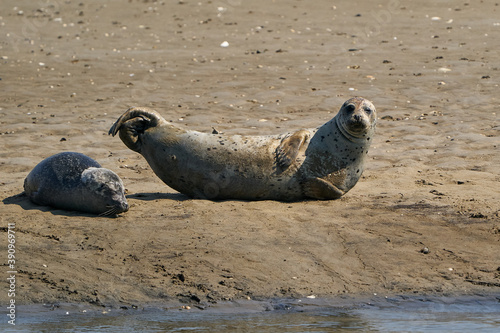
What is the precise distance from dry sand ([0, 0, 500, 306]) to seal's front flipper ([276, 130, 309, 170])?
0.33 meters

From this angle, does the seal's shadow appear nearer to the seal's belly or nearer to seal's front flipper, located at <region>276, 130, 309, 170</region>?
the seal's belly

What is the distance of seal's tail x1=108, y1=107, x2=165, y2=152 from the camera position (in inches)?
245

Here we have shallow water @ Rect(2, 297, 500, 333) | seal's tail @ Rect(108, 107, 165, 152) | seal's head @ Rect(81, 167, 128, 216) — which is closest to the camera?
shallow water @ Rect(2, 297, 500, 333)

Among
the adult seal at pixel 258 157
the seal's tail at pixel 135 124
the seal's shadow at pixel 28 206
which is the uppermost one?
the seal's tail at pixel 135 124

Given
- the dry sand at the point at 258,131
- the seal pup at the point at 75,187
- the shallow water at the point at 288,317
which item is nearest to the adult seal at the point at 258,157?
the dry sand at the point at 258,131

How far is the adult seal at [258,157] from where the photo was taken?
20.0ft

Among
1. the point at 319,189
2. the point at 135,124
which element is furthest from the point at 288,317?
the point at 135,124

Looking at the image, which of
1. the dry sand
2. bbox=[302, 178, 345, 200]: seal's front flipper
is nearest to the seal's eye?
bbox=[302, 178, 345, 200]: seal's front flipper

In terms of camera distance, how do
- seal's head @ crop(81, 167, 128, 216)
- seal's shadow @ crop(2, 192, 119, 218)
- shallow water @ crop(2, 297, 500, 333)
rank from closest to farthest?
shallow water @ crop(2, 297, 500, 333), seal's head @ crop(81, 167, 128, 216), seal's shadow @ crop(2, 192, 119, 218)

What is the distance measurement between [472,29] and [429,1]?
2.58 m

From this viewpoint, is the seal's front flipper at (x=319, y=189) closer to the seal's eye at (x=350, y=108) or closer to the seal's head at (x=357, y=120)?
the seal's head at (x=357, y=120)

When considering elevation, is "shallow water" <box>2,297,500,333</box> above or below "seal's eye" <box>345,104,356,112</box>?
below

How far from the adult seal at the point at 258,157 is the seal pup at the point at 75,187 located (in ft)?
1.49

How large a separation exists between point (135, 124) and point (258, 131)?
8.88ft
